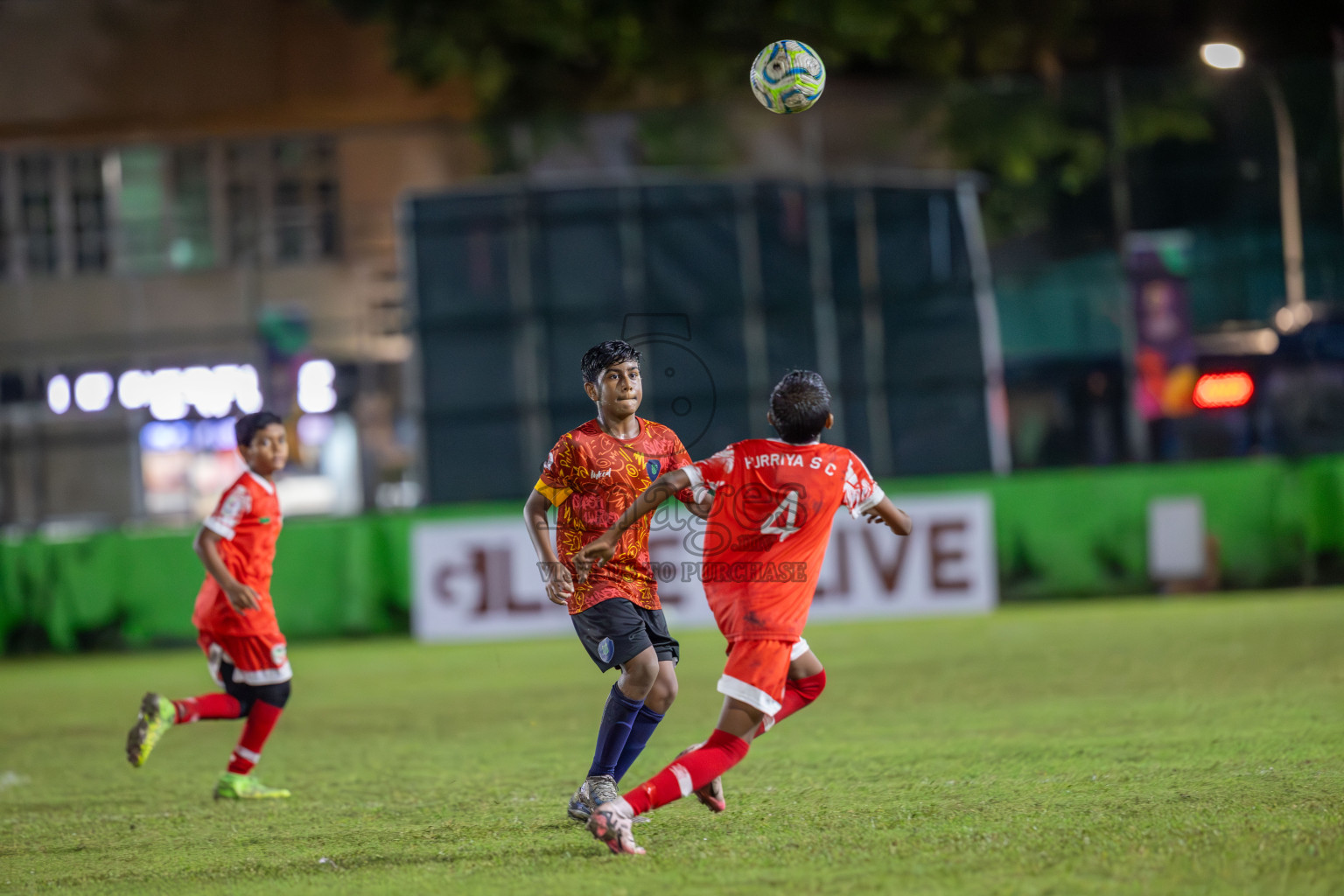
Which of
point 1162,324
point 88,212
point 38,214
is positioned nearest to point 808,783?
point 1162,324

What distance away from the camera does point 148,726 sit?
7.00 meters

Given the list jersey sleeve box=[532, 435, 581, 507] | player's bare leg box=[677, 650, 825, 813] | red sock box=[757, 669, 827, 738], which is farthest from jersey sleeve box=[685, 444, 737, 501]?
red sock box=[757, 669, 827, 738]

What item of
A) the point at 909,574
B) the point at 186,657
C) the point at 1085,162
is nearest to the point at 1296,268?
the point at 1085,162

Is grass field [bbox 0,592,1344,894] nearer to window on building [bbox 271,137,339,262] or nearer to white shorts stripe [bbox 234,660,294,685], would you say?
white shorts stripe [bbox 234,660,294,685]

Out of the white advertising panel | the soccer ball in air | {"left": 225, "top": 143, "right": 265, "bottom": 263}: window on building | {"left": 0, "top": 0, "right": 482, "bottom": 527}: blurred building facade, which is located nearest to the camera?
the soccer ball in air

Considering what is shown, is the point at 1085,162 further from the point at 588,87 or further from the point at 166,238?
→ the point at 166,238

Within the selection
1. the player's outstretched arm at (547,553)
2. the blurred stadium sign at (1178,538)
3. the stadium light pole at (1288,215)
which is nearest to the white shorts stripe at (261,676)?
the player's outstretched arm at (547,553)

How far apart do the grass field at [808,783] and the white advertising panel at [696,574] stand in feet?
6.45

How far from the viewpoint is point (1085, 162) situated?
19.6 metres

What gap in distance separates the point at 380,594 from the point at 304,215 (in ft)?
34.3

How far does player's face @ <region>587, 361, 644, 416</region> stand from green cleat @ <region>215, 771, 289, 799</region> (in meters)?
2.79

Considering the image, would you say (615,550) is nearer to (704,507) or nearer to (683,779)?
(704,507)

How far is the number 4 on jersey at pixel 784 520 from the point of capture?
5051mm

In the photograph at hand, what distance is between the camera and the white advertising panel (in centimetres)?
1425
